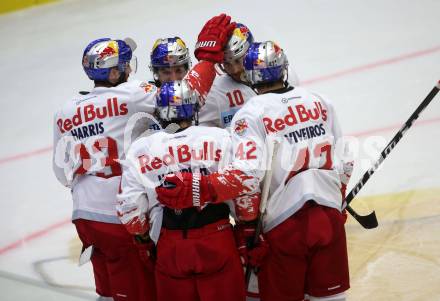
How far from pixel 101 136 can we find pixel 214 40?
28.6 inches

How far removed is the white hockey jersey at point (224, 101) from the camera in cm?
A: 409

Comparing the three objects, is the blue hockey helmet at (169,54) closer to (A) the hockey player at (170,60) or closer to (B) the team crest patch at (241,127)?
(A) the hockey player at (170,60)

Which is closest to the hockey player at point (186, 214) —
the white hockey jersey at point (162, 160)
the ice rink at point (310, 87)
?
the white hockey jersey at point (162, 160)

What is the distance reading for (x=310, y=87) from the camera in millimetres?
6793

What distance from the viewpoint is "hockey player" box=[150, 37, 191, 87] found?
13.1 feet

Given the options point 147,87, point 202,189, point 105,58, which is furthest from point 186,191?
point 105,58

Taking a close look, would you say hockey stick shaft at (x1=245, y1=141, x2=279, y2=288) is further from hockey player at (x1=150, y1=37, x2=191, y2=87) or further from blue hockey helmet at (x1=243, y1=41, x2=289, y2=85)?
hockey player at (x1=150, y1=37, x2=191, y2=87)

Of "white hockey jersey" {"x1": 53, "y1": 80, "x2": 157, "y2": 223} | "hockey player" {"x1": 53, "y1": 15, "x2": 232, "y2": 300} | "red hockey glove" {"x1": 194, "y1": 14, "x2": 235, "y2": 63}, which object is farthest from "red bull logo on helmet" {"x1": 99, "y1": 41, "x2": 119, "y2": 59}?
"red hockey glove" {"x1": 194, "y1": 14, "x2": 235, "y2": 63}

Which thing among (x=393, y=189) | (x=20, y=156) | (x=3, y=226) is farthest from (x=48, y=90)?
(x=393, y=189)

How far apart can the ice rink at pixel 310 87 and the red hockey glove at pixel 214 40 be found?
57.0 inches

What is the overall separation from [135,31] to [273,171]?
580 centimetres

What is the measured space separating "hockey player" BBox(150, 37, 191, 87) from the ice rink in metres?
1.46

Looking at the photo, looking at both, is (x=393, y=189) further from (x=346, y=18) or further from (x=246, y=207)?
(x=346, y=18)

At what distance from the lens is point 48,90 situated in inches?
313
